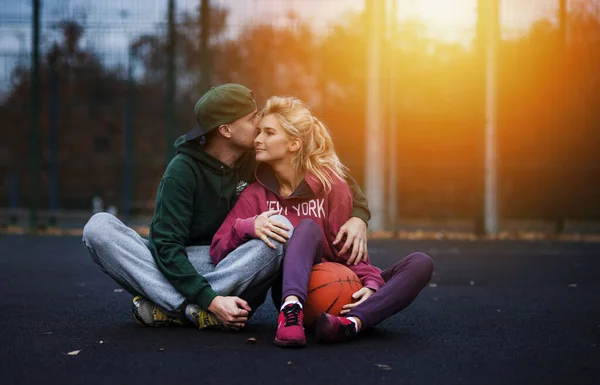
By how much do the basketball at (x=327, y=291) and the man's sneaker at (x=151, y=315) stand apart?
65 centimetres

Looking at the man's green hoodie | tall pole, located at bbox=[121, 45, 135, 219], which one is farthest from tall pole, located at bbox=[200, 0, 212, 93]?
the man's green hoodie

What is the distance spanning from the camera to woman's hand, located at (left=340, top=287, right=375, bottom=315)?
341 cm

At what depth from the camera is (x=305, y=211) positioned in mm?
3615

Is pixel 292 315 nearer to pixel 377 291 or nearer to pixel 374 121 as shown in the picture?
pixel 377 291

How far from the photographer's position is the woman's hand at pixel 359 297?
134 inches

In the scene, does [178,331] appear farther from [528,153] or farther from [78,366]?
[528,153]

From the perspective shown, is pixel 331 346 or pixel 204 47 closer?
pixel 331 346

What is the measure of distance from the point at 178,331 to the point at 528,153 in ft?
30.0

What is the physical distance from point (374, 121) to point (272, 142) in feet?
25.9

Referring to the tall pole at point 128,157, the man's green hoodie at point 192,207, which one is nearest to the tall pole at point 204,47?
the tall pole at point 128,157

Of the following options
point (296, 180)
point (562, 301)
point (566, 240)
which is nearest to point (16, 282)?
point (296, 180)

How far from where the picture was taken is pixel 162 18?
37.0 ft

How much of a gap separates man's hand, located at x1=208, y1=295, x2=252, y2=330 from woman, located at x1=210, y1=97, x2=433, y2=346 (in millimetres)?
256

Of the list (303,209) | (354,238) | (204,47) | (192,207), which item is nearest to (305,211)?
(303,209)
